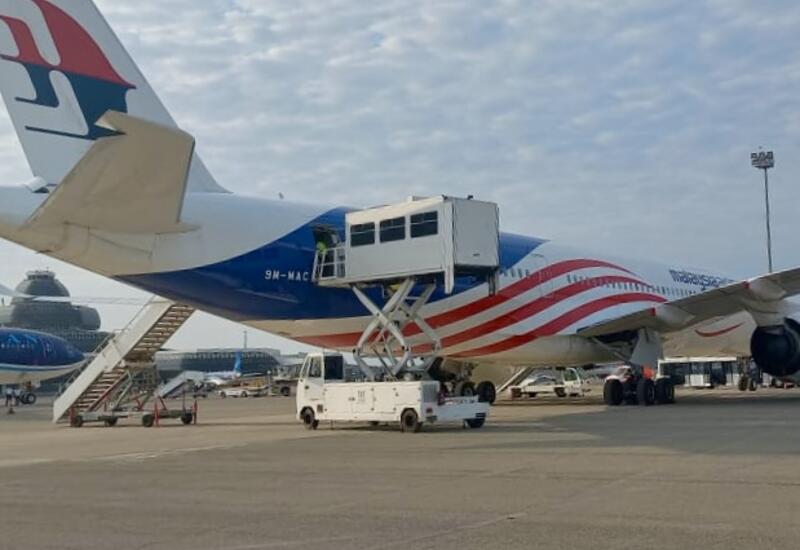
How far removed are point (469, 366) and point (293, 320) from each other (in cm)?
857

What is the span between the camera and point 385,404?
61.5 feet

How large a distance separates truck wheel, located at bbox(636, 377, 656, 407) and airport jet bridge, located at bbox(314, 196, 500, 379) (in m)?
7.04

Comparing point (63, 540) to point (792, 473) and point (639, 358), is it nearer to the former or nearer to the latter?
point (792, 473)

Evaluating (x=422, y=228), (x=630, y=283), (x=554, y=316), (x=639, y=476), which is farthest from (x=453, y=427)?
(x=630, y=283)

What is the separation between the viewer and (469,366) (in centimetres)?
2795

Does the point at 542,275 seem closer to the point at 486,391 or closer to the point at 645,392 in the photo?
the point at 645,392

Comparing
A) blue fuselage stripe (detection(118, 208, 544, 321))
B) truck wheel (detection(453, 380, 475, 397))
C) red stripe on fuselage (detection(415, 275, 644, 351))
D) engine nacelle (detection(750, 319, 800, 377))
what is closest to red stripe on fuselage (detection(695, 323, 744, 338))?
engine nacelle (detection(750, 319, 800, 377))

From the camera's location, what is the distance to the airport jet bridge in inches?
748

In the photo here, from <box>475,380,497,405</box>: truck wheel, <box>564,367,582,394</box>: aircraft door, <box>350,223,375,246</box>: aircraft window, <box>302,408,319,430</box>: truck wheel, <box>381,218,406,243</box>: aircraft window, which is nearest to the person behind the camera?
<box>381,218,406,243</box>: aircraft window

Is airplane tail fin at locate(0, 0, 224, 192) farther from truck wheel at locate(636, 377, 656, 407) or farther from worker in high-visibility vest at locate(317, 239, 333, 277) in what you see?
truck wheel at locate(636, 377, 656, 407)

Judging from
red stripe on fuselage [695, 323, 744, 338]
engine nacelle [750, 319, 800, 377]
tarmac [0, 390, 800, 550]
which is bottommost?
tarmac [0, 390, 800, 550]

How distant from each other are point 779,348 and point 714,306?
7.79 ft

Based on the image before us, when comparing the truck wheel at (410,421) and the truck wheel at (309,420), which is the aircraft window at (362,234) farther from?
the truck wheel at (410,421)

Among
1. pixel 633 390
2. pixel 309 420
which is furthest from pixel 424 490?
pixel 633 390
